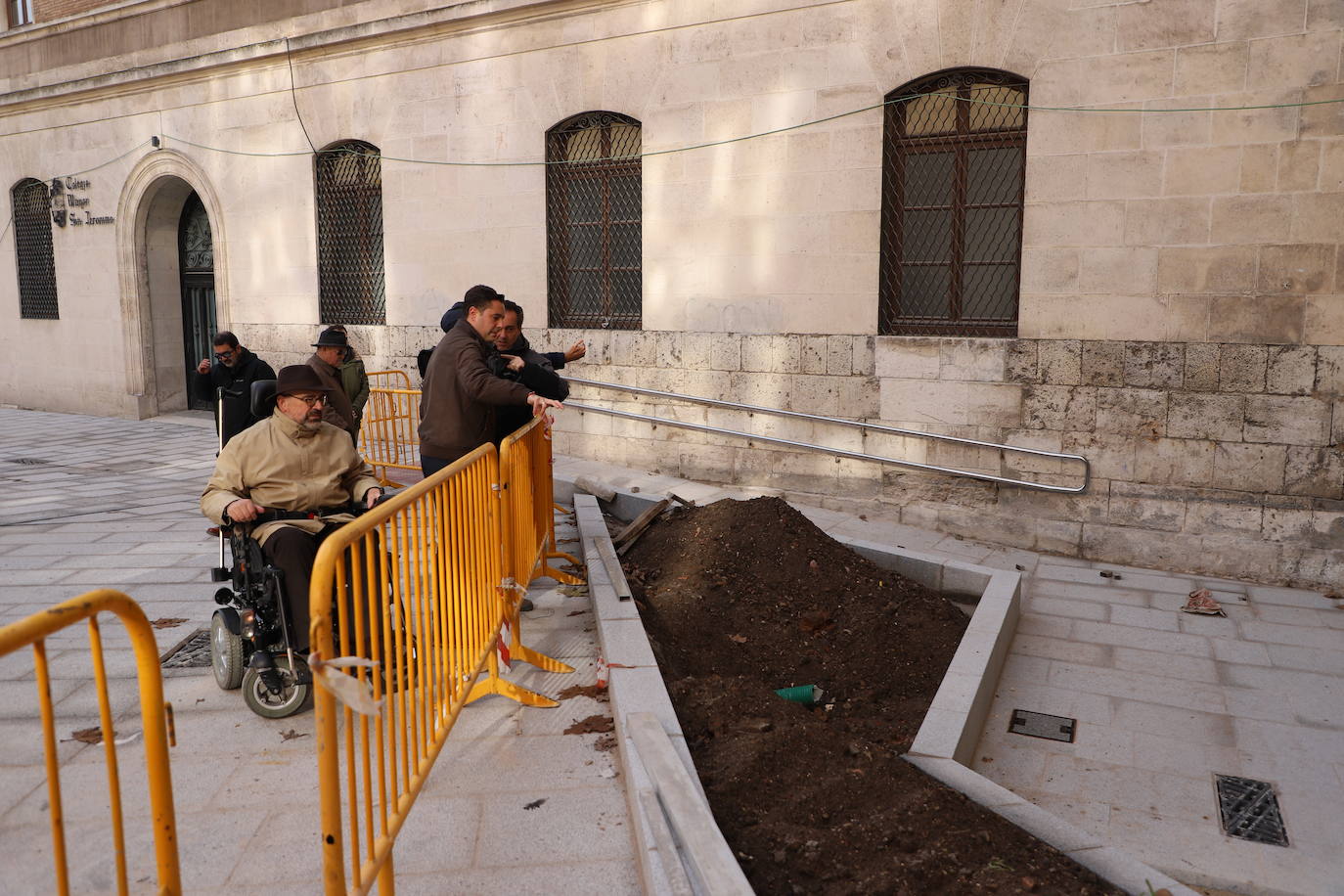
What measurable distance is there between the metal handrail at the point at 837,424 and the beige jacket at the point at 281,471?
18.7 ft

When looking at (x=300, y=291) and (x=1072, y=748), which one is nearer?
(x=1072, y=748)

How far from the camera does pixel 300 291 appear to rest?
13922mm

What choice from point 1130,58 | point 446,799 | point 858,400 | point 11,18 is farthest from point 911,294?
point 11,18

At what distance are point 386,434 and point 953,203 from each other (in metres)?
6.31

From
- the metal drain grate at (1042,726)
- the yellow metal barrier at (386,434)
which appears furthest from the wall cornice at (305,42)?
the metal drain grate at (1042,726)

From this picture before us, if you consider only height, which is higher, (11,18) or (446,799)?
(11,18)

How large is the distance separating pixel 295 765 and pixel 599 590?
82.8 inches

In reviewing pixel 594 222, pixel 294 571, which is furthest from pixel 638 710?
pixel 594 222

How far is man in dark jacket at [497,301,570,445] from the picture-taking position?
237 inches

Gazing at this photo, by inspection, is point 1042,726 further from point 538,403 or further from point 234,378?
point 234,378

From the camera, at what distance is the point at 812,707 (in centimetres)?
512

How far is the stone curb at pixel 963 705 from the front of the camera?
10.6 ft

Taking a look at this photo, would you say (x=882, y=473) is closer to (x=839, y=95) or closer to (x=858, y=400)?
(x=858, y=400)

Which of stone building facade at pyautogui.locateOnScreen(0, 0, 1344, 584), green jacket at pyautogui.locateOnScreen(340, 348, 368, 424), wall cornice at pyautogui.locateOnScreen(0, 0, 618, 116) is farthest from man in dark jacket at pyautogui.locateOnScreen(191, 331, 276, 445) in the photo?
wall cornice at pyautogui.locateOnScreen(0, 0, 618, 116)
